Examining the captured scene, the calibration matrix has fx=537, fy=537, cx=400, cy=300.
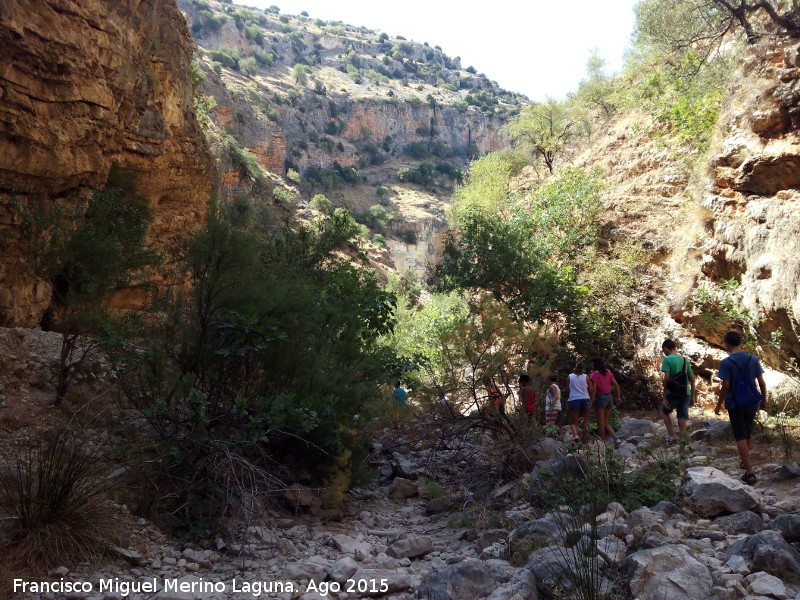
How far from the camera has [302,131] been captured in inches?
2874

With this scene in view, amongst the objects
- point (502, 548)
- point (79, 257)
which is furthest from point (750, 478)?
point (79, 257)

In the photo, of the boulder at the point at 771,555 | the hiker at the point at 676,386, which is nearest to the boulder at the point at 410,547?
the boulder at the point at 771,555

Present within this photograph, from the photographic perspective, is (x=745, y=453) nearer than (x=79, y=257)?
Yes

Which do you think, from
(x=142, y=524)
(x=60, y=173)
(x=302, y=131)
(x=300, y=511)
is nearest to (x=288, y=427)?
(x=300, y=511)

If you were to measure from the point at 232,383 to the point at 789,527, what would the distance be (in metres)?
5.08

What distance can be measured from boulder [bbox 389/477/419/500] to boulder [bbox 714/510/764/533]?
153 inches

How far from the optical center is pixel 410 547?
188 inches

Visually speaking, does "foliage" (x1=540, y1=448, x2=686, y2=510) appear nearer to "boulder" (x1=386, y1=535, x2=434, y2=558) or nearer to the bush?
"boulder" (x1=386, y1=535, x2=434, y2=558)

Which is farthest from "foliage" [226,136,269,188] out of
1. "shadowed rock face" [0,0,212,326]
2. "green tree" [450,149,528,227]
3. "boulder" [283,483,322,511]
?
"boulder" [283,483,322,511]

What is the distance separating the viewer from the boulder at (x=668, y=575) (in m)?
3.19

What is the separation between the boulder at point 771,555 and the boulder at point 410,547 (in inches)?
94.3

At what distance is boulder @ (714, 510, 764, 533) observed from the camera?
392 centimetres

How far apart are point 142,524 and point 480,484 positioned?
3737mm

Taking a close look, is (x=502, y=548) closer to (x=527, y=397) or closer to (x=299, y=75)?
(x=527, y=397)
